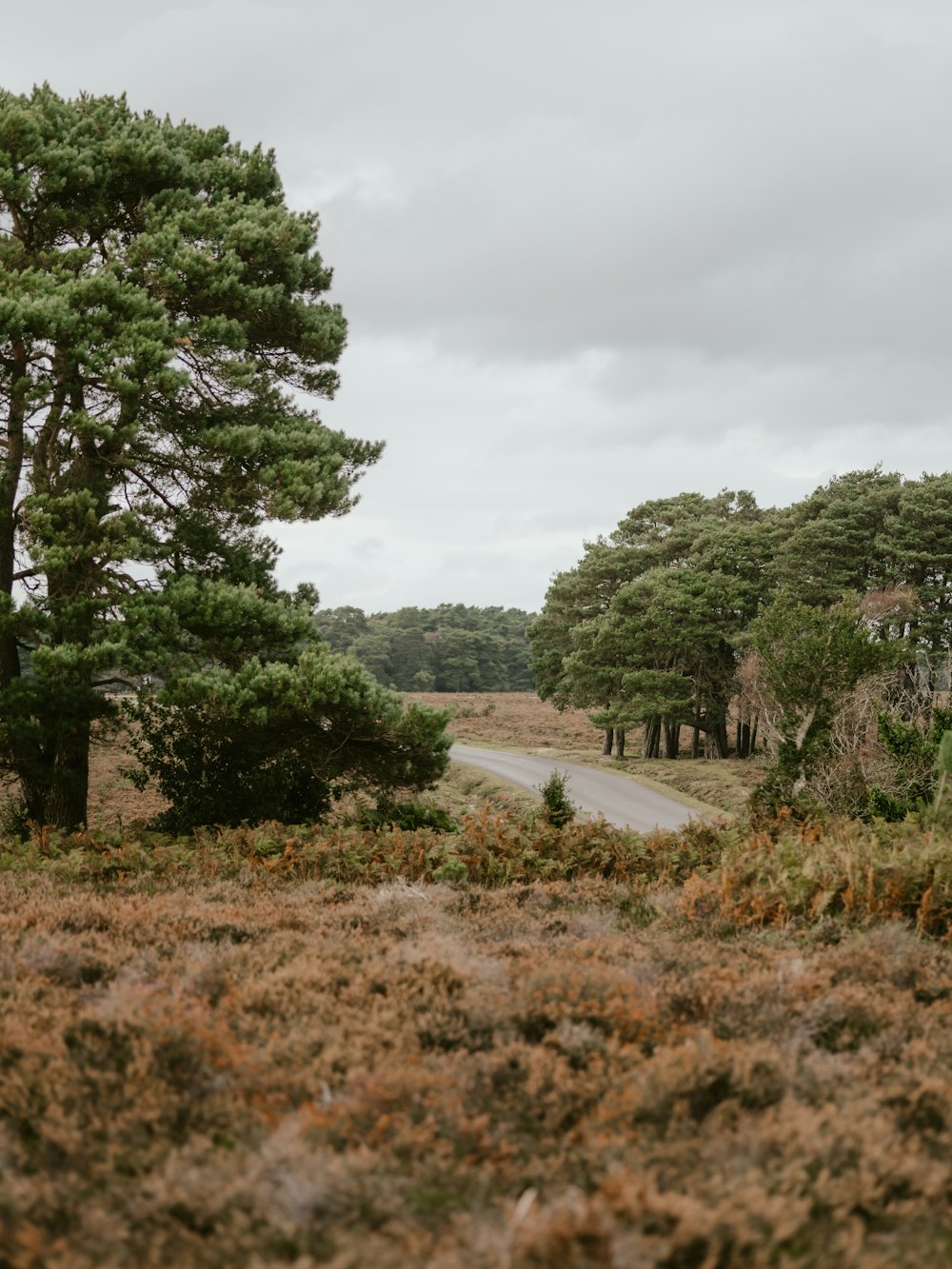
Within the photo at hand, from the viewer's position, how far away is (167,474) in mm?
13406

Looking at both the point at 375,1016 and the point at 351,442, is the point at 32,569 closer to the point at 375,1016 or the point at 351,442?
the point at 351,442

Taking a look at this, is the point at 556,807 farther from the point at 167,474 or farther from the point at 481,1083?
the point at 481,1083

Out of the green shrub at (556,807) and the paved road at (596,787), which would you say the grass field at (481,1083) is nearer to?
the green shrub at (556,807)

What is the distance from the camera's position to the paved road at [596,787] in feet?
79.0

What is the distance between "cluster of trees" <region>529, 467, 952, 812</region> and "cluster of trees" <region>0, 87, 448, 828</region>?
20.9 m

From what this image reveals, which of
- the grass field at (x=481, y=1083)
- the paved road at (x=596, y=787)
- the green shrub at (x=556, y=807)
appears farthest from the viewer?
the paved road at (x=596, y=787)

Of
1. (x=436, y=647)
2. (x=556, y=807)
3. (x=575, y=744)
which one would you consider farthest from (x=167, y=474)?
(x=436, y=647)

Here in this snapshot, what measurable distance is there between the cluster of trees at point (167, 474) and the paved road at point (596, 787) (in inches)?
387

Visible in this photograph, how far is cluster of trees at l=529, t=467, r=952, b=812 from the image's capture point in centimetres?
3491

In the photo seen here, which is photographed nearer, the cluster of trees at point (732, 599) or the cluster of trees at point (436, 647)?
the cluster of trees at point (732, 599)

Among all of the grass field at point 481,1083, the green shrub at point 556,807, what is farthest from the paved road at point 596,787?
the grass field at point 481,1083

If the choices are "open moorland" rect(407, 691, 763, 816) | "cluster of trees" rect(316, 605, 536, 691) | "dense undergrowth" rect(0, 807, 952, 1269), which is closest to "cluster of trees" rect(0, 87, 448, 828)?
"dense undergrowth" rect(0, 807, 952, 1269)

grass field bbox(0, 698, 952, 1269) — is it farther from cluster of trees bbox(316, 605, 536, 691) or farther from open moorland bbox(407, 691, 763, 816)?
cluster of trees bbox(316, 605, 536, 691)

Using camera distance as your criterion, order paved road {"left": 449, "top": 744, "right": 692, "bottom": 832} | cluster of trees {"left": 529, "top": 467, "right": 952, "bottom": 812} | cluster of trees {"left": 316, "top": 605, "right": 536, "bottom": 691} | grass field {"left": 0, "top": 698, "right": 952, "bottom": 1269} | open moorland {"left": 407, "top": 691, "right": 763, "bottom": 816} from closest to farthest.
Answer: grass field {"left": 0, "top": 698, "right": 952, "bottom": 1269} < paved road {"left": 449, "top": 744, "right": 692, "bottom": 832} < open moorland {"left": 407, "top": 691, "right": 763, "bottom": 816} < cluster of trees {"left": 529, "top": 467, "right": 952, "bottom": 812} < cluster of trees {"left": 316, "top": 605, "right": 536, "bottom": 691}
